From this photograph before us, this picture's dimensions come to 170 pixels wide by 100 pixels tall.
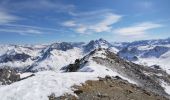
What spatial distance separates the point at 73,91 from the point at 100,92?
416cm

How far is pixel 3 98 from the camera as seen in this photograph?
32188 millimetres

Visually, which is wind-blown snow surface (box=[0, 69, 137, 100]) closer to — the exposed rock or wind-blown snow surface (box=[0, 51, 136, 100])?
wind-blown snow surface (box=[0, 51, 136, 100])

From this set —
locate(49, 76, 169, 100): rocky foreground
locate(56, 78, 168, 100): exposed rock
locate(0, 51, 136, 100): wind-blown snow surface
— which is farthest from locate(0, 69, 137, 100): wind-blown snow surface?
locate(56, 78, 168, 100): exposed rock

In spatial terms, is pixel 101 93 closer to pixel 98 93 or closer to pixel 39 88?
pixel 98 93

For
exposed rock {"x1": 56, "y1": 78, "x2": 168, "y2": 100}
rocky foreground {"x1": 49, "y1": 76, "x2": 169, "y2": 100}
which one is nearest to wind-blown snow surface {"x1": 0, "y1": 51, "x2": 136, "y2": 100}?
rocky foreground {"x1": 49, "y1": 76, "x2": 169, "y2": 100}

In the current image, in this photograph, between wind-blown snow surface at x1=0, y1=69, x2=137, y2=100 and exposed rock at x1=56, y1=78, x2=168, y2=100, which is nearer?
wind-blown snow surface at x1=0, y1=69, x2=137, y2=100

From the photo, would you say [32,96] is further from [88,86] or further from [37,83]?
[88,86]

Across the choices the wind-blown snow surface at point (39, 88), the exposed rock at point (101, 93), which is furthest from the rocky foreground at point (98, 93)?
the wind-blown snow surface at point (39, 88)

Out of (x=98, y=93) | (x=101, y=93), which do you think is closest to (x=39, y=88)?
(x=98, y=93)

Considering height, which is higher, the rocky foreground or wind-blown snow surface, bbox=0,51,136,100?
wind-blown snow surface, bbox=0,51,136,100

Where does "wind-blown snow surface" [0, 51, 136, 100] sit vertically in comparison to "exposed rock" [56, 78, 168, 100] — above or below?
above

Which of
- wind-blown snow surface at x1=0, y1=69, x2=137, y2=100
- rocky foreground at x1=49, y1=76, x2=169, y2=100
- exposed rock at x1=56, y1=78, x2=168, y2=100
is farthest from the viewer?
exposed rock at x1=56, y1=78, x2=168, y2=100

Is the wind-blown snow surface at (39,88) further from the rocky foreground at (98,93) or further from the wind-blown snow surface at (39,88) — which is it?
the rocky foreground at (98,93)

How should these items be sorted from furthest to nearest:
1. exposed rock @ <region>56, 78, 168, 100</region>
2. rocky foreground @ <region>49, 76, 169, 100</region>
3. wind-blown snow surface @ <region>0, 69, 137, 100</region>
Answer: exposed rock @ <region>56, 78, 168, 100</region>
rocky foreground @ <region>49, 76, 169, 100</region>
wind-blown snow surface @ <region>0, 69, 137, 100</region>
